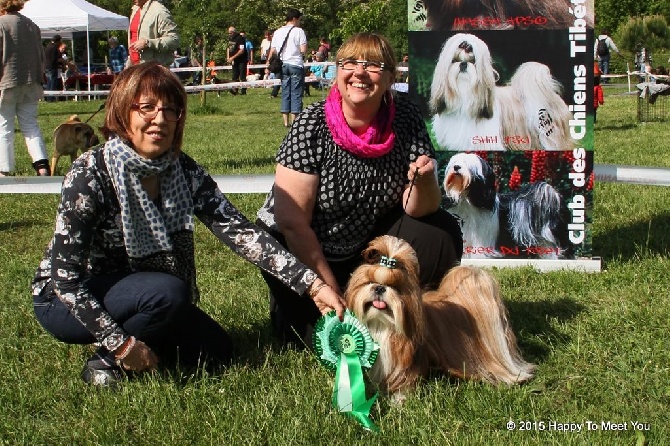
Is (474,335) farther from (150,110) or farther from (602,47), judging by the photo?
(602,47)

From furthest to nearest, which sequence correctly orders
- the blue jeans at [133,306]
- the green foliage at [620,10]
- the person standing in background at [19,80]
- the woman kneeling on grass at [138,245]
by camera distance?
the green foliage at [620,10]
the person standing in background at [19,80]
the blue jeans at [133,306]
the woman kneeling on grass at [138,245]

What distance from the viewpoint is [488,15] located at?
14.7ft

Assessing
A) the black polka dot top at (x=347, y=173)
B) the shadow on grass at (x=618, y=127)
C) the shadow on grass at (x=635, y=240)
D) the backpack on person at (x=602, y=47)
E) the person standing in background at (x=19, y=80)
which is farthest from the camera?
the backpack on person at (x=602, y=47)

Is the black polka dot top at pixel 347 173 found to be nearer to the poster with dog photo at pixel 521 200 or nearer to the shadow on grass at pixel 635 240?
the poster with dog photo at pixel 521 200

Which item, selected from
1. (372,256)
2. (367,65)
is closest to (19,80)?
(367,65)

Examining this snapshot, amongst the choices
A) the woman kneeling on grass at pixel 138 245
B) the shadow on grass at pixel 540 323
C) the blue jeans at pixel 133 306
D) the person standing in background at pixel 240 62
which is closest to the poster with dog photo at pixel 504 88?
the shadow on grass at pixel 540 323

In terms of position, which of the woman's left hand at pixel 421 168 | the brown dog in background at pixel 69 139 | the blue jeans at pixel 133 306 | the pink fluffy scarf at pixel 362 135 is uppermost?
the pink fluffy scarf at pixel 362 135

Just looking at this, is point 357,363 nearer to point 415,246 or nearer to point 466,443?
point 466,443

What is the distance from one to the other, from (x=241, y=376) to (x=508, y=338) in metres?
0.96

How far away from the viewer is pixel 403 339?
2736mm

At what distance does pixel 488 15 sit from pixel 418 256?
1.66 m

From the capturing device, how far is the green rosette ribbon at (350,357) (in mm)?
2695

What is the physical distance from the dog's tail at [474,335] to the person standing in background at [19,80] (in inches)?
219

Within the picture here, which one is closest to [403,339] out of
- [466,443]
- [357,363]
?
[357,363]
